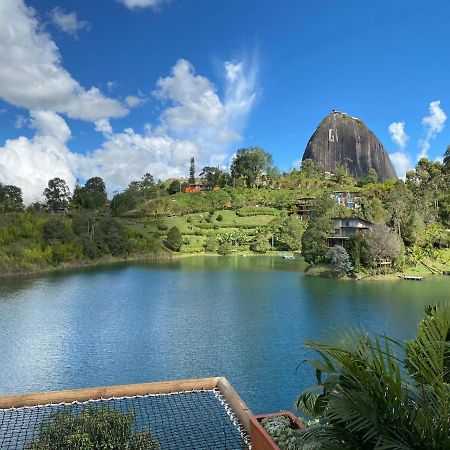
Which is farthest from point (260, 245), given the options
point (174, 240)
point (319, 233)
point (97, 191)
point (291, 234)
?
point (97, 191)

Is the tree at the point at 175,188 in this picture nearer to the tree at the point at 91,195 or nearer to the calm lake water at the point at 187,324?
the tree at the point at 91,195

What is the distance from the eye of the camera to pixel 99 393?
4172mm

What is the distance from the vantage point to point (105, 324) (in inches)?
853

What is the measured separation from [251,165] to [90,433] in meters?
90.6

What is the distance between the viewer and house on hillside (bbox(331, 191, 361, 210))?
69062 millimetres

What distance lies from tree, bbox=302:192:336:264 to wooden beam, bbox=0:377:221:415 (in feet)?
118

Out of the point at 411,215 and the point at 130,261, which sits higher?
the point at 411,215

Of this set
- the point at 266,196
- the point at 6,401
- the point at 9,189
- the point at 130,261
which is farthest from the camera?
the point at 266,196

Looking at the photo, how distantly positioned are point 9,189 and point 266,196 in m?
45.3

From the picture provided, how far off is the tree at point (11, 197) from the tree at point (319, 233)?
44.5 metres

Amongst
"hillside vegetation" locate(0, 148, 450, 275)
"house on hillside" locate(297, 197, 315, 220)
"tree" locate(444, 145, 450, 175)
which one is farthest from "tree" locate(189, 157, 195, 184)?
"tree" locate(444, 145, 450, 175)

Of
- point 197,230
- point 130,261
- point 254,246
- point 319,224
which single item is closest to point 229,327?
point 319,224

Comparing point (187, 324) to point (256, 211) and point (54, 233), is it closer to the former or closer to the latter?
point (54, 233)

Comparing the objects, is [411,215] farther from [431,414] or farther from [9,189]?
[9,189]
